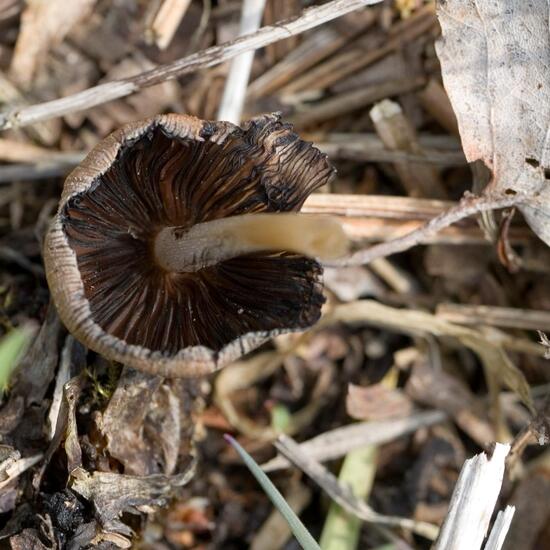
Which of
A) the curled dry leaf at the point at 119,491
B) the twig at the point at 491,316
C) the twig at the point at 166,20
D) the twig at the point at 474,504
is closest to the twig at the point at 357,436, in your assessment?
the twig at the point at 491,316

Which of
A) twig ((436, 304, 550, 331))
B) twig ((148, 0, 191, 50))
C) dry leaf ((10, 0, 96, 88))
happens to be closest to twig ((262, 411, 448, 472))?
twig ((436, 304, 550, 331))

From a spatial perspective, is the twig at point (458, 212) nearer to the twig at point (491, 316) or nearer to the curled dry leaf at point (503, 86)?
the curled dry leaf at point (503, 86)

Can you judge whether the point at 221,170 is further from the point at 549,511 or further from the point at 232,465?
the point at 549,511

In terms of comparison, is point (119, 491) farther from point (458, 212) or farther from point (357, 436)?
point (458, 212)

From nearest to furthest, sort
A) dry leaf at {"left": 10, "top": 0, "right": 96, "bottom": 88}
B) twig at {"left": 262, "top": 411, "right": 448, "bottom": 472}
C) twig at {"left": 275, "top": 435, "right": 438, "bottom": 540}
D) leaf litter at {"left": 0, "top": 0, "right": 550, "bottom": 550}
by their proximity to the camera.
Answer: leaf litter at {"left": 0, "top": 0, "right": 550, "bottom": 550}
twig at {"left": 275, "top": 435, "right": 438, "bottom": 540}
twig at {"left": 262, "top": 411, "right": 448, "bottom": 472}
dry leaf at {"left": 10, "top": 0, "right": 96, "bottom": 88}

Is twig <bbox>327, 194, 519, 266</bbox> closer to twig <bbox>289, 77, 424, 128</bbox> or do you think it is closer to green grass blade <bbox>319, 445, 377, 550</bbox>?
twig <bbox>289, 77, 424, 128</bbox>

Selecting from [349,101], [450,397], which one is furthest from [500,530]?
[349,101]
